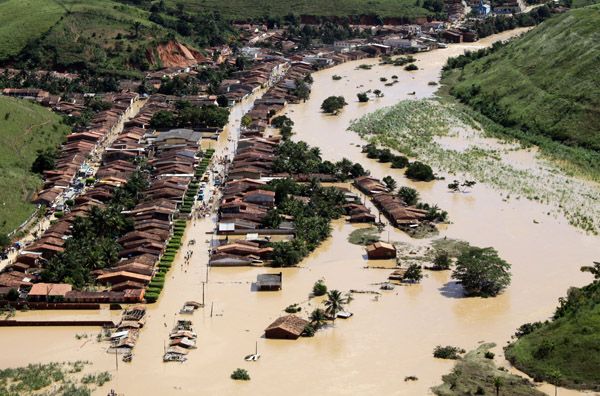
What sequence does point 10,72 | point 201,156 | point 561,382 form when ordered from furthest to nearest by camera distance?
1. point 10,72
2. point 201,156
3. point 561,382

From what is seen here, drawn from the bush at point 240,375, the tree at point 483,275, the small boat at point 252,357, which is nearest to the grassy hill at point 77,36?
the tree at point 483,275

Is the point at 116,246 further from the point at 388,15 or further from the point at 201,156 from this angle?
the point at 388,15

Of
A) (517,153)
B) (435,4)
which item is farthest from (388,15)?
(517,153)

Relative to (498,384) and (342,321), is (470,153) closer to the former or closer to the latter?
(342,321)

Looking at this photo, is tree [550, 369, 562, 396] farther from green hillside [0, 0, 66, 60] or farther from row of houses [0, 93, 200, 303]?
green hillside [0, 0, 66, 60]

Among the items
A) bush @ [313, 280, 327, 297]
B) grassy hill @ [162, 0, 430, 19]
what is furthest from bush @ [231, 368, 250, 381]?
grassy hill @ [162, 0, 430, 19]

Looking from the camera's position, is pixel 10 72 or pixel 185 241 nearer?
pixel 185 241

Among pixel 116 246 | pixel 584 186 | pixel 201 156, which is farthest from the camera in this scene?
pixel 201 156
